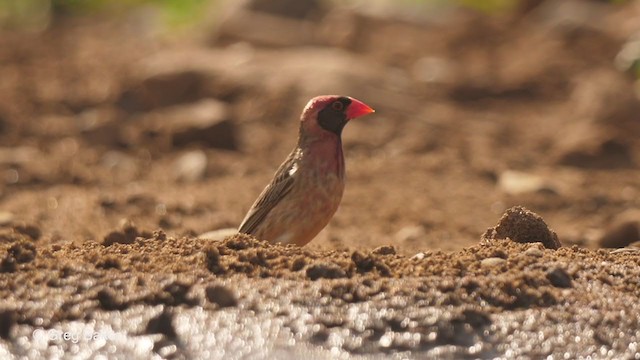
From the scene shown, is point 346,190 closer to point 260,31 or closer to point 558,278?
point 558,278

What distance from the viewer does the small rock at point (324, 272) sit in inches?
206

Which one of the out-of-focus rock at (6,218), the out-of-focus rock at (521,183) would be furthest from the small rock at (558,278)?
the out-of-focus rock at (521,183)

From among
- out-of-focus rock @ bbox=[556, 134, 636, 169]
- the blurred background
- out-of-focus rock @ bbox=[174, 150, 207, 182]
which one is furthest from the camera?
out-of-focus rock @ bbox=[556, 134, 636, 169]

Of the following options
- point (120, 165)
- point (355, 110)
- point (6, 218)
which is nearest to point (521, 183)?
point (120, 165)

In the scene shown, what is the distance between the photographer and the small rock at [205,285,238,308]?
500cm

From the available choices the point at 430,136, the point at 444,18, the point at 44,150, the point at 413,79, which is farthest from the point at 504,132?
the point at 444,18

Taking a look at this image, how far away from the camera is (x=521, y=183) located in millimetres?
10188

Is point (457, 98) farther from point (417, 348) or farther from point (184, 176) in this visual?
point (417, 348)

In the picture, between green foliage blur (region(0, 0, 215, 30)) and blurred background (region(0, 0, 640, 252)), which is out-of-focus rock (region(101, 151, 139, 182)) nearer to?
blurred background (region(0, 0, 640, 252))

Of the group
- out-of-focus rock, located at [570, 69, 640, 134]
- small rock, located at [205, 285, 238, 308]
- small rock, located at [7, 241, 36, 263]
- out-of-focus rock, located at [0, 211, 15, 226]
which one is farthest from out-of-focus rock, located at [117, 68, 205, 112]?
small rock, located at [205, 285, 238, 308]

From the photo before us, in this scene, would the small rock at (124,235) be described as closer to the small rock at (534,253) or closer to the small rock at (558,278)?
the small rock at (534,253)

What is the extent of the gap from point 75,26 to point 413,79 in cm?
587

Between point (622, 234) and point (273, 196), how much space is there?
214cm

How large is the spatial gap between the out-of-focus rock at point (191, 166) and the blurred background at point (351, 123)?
0.9 inches
